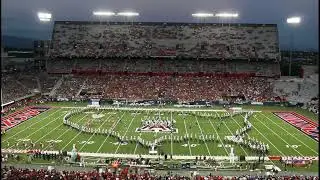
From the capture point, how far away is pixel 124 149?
27219 millimetres

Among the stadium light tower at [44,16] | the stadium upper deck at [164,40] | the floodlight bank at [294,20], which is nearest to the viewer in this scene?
the stadium light tower at [44,16]

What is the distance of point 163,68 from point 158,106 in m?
16.2

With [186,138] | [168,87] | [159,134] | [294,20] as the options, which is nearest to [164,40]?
[168,87]

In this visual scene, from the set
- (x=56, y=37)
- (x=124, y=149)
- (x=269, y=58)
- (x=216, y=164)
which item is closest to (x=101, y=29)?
(x=56, y=37)

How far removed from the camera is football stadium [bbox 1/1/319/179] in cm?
2378

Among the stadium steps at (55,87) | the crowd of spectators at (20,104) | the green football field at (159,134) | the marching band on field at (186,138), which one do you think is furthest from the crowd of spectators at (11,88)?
the marching band on field at (186,138)

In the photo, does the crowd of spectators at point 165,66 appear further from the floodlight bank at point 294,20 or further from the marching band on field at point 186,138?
the marching band on field at point 186,138

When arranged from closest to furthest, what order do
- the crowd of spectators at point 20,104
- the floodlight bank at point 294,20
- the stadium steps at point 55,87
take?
the crowd of spectators at point 20,104
the stadium steps at point 55,87
the floodlight bank at point 294,20

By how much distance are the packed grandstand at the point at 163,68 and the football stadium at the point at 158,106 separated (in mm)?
152

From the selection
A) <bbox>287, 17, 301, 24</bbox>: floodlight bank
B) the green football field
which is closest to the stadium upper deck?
<bbox>287, 17, 301, 24</bbox>: floodlight bank

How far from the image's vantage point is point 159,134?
1252 inches

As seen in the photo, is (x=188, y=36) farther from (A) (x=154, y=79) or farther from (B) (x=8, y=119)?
(B) (x=8, y=119)

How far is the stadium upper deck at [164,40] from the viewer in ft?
219

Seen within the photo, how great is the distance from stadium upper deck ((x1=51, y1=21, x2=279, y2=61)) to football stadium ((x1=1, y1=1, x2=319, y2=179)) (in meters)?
0.17
